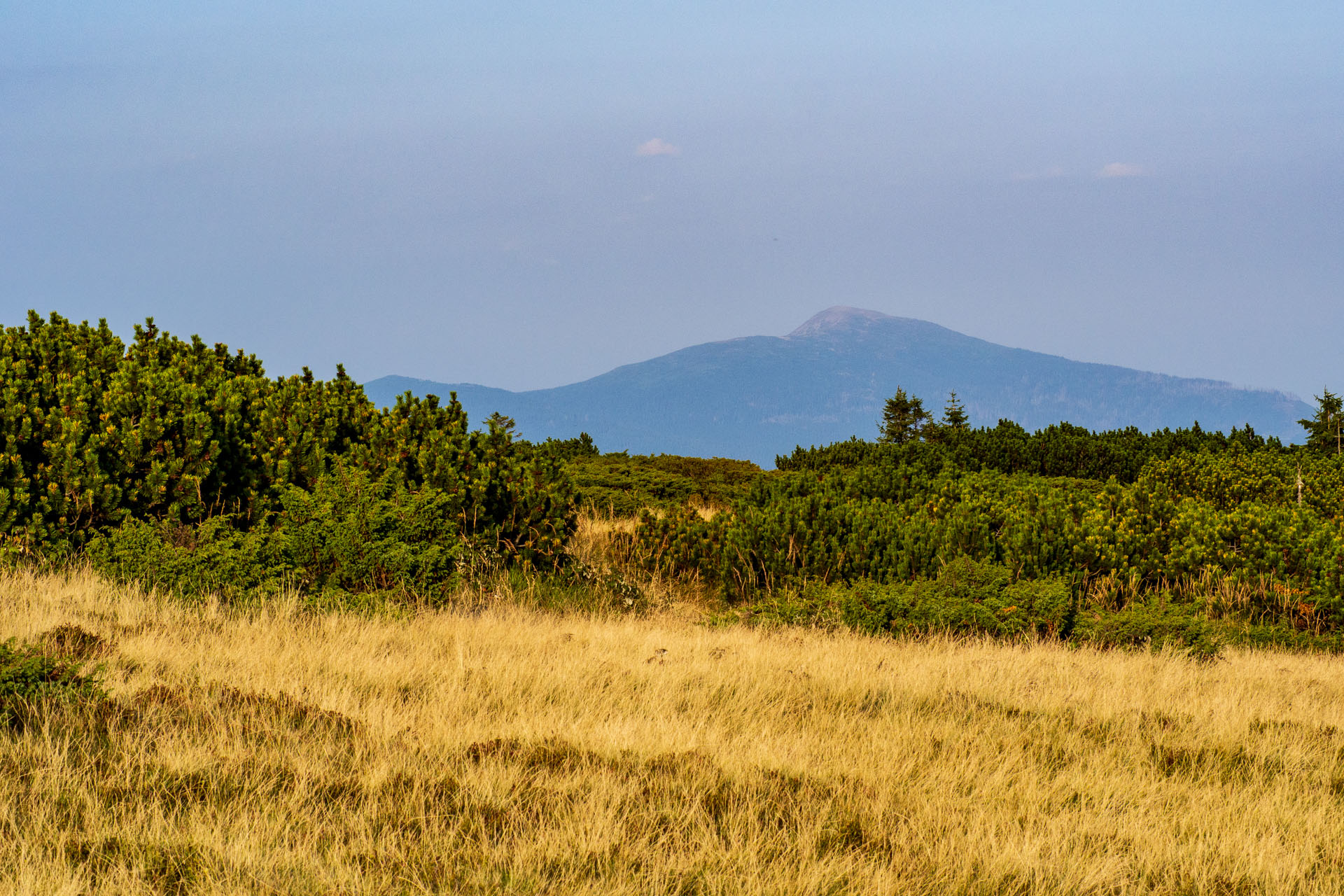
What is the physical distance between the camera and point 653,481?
19.9 m

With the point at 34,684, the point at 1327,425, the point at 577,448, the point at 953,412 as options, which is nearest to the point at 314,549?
the point at 34,684

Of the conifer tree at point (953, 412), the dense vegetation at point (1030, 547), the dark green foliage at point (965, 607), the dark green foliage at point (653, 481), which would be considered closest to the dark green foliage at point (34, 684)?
the dark green foliage at point (965, 607)

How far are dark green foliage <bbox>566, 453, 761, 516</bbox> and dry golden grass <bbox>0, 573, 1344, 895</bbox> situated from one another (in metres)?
8.58

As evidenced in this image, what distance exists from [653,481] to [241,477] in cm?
1119

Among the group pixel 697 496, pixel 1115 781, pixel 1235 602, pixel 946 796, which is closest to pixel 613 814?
pixel 946 796

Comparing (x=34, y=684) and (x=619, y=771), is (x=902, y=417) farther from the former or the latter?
(x=34, y=684)

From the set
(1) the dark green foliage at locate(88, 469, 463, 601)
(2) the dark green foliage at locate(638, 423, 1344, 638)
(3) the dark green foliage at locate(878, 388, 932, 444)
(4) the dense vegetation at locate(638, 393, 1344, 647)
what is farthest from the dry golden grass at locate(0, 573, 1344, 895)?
(3) the dark green foliage at locate(878, 388, 932, 444)

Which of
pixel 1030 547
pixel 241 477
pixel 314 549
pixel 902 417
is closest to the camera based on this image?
pixel 314 549

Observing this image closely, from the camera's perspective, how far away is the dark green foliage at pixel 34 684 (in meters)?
4.33

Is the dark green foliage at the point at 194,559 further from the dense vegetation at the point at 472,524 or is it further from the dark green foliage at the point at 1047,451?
the dark green foliage at the point at 1047,451

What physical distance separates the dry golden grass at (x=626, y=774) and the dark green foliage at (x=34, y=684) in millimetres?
149

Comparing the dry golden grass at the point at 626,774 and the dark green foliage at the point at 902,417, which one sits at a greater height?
the dark green foliage at the point at 902,417

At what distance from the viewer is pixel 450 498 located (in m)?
8.85

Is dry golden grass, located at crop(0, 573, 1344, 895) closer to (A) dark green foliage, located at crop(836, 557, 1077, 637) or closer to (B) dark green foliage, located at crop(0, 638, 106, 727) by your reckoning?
(B) dark green foliage, located at crop(0, 638, 106, 727)
